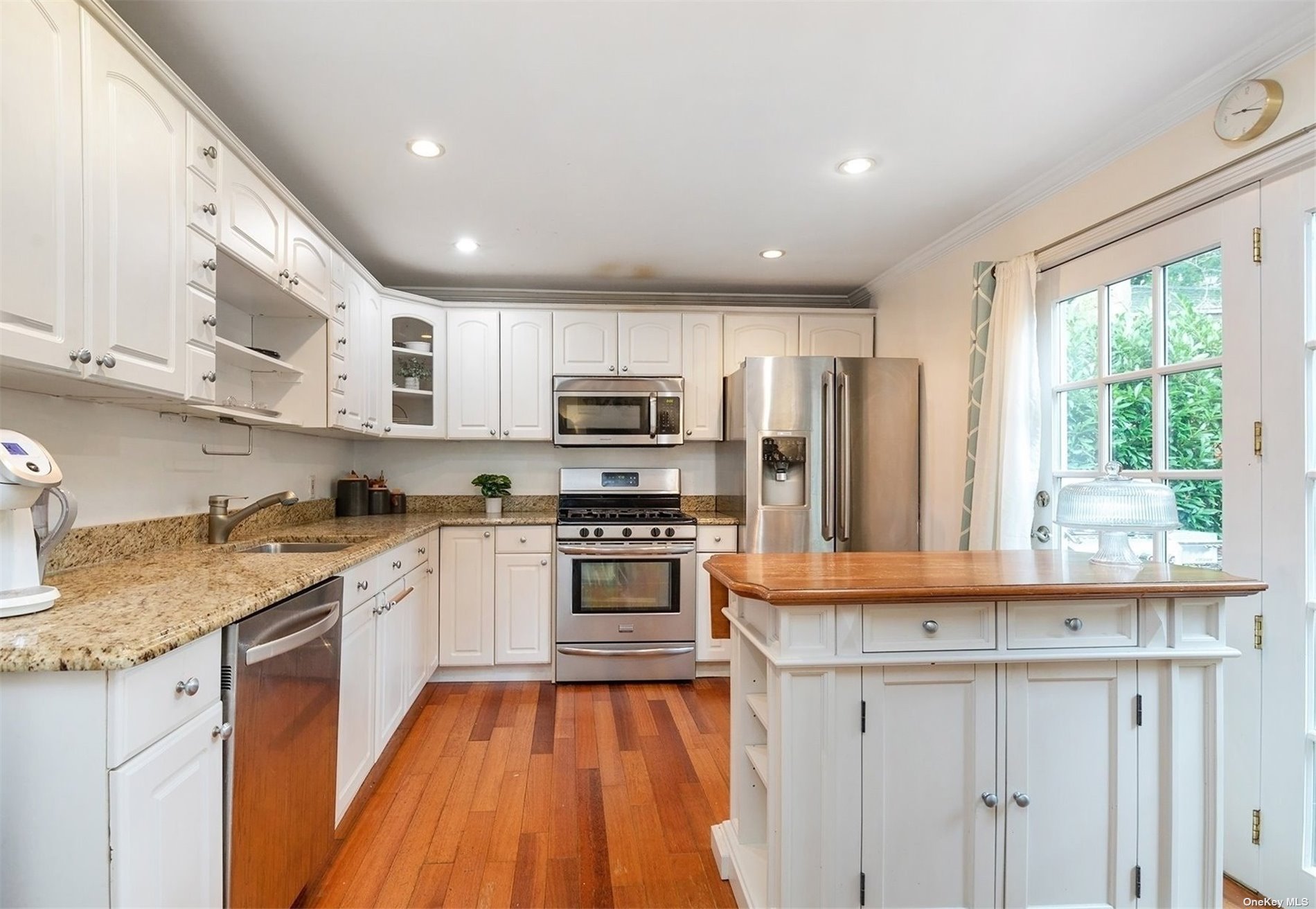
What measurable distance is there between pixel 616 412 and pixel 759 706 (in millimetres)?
2488

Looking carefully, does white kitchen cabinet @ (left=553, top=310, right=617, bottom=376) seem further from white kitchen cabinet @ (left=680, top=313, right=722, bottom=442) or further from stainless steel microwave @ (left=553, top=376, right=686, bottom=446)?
white kitchen cabinet @ (left=680, top=313, right=722, bottom=442)

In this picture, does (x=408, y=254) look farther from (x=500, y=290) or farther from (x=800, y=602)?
(x=800, y=602)

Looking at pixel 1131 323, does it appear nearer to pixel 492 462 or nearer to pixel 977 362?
pixel 977 362

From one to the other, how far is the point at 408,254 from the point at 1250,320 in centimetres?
372

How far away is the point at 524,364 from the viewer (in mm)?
4020

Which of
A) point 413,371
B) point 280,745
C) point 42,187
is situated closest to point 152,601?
point 280,745

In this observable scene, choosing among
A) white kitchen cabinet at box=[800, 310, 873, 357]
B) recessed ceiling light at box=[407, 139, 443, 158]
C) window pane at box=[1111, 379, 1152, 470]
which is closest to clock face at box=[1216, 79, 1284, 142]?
window pane at box=[1111, 379, 1152, 470]

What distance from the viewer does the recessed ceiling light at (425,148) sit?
2322mm

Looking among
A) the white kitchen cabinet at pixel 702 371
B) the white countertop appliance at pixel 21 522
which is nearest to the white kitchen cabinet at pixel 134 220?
the white countertop appliance at pixel 21 522

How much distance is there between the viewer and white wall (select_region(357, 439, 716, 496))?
4.26 metres

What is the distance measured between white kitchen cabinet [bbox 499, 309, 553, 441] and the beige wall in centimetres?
217

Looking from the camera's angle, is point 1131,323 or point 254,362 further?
point 254,362

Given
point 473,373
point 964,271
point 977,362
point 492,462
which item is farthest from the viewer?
point 492,462

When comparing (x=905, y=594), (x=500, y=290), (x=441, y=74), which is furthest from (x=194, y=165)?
(x=500, y=290)
